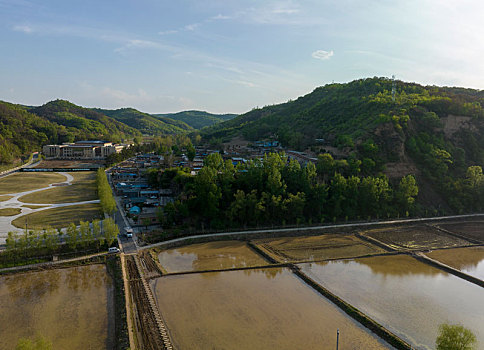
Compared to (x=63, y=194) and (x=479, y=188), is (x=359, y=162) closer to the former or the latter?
(x=479, y=188)

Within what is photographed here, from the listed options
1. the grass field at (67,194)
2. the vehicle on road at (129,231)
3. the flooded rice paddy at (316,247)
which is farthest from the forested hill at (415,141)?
the grass field at (67,194)

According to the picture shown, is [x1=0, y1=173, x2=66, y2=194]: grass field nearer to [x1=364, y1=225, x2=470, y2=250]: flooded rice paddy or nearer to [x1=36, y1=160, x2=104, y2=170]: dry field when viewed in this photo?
[x1=36, y1=160, x2=104, y2=170]: dry field

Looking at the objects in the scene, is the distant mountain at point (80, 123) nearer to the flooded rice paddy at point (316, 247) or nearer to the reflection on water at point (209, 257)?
the reflection on water at point (209, 257)

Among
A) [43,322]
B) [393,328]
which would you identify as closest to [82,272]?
[43,322]

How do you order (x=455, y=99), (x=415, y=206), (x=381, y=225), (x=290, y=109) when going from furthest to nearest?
(x=290, y=109) < (x=455, y=99) < (x=415, y=206) < (x=381, y=225)

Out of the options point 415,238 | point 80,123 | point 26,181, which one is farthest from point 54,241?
point 80,123

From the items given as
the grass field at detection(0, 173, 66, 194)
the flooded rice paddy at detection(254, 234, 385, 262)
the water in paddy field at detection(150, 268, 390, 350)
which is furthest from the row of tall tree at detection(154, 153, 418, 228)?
the grass field at detection(0, 173, 66, 194)
